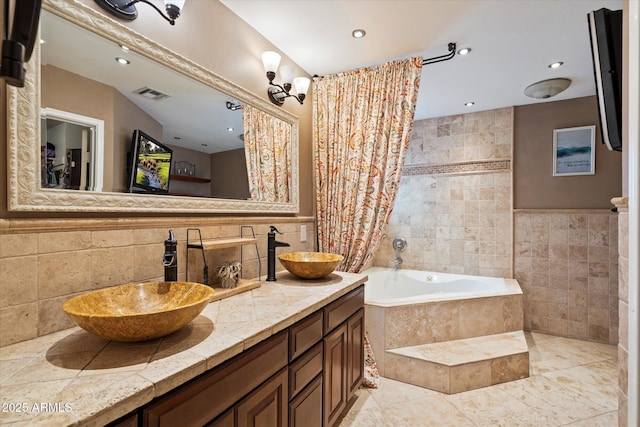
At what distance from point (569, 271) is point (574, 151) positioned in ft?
4.14

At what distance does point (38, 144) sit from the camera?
96cm

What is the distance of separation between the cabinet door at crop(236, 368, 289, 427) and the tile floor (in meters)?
0.94

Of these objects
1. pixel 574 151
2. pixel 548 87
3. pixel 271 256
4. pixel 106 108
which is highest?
pixel 548 87

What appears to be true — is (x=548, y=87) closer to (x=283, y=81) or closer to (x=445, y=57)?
(x=445, y=57)

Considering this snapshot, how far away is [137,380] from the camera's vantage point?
69cm

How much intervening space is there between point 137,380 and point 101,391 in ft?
0.22

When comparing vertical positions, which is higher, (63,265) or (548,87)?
(548,87)

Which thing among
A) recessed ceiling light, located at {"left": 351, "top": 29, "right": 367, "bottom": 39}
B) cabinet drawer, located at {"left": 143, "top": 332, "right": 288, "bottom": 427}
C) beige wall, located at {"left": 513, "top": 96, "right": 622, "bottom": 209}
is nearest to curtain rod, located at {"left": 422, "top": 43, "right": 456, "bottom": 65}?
recessed ceiling light, located at {"left": 351, "top": 29, "right": 367, "bottom": 39}

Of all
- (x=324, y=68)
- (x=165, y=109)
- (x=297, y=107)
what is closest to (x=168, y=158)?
(x=165, y=109)

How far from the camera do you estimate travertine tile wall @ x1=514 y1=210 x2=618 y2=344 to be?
2932 mm

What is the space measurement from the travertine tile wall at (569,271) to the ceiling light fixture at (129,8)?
363cm

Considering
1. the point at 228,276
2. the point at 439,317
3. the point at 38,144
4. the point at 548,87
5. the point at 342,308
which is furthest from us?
the point at 548,87

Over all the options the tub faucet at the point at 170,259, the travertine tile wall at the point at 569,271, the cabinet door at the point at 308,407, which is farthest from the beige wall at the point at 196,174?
the travertine tile wall at the point at 569,271

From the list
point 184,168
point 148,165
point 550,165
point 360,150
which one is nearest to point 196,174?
point 184,168
